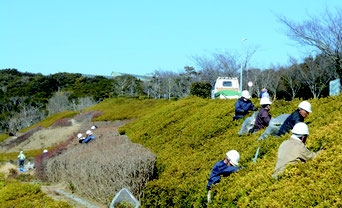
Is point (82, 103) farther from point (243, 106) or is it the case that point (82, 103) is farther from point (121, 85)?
point (243, 106)

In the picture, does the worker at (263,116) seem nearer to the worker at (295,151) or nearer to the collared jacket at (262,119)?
the collared jacket at (262,119)

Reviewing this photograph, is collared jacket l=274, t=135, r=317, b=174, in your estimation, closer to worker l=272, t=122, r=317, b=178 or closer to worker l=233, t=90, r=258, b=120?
worker l=272, t=122, r=317, b=178

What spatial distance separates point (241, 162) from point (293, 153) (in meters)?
2.06


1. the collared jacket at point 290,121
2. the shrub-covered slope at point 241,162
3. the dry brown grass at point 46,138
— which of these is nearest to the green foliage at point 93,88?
the dry brown grass at point 46,138

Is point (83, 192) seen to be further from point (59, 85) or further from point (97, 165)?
point (59, 85)

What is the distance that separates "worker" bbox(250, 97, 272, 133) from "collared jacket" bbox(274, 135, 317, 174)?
3.44 metres

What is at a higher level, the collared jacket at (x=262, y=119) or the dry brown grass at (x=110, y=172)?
the collared jacket at (x=262, y=119)

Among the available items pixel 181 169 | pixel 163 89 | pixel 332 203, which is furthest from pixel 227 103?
pixel 163 89

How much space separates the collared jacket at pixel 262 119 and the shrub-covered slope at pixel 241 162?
0.34 metres

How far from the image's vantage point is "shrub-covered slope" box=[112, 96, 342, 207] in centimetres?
442

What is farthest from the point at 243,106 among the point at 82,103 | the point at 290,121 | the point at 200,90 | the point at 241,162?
the point at 82,103

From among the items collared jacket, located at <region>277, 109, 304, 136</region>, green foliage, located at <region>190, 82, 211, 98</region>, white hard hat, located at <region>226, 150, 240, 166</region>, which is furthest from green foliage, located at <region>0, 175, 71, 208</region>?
green foliage, located at <region>190, 82, 211, 98</region>

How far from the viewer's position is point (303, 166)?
16.3 feet

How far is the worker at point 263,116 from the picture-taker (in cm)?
855
